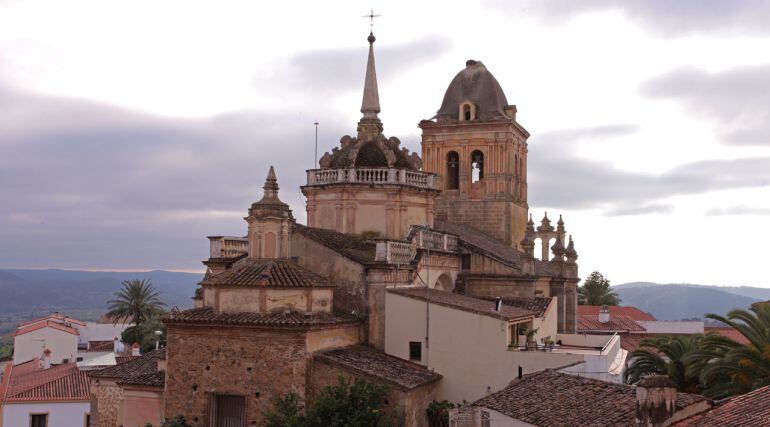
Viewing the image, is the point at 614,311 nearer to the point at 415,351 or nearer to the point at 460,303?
the point at 460,303

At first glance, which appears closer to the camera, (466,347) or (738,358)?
(738,358)

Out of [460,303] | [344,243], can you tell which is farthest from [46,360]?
[460,303]

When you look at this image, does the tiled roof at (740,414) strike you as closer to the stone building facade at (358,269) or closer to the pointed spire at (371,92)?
the stone building facade at (358,269)

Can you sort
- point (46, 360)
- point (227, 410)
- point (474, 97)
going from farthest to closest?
point (46, 360) → point (474, 97) → point (227, 410)

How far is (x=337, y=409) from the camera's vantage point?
23016 millimetres

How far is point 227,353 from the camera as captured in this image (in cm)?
2538

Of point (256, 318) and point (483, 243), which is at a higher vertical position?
point (483, 243)

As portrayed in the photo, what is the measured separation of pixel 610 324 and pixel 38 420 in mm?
39622

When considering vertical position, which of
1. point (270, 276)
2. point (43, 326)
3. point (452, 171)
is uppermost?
point (452, 171)

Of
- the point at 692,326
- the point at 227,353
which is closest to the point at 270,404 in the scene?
the point at 227,353

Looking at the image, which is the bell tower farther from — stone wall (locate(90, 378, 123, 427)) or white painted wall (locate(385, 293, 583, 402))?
stone wall (locate(90, 378, 123, 427))

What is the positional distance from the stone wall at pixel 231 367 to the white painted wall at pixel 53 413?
1913 cm

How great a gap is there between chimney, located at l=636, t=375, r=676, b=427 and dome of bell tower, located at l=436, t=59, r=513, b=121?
93.4ft

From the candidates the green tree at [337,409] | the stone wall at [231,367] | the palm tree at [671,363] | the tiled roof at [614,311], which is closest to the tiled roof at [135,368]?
the stone wall at [231,367]
